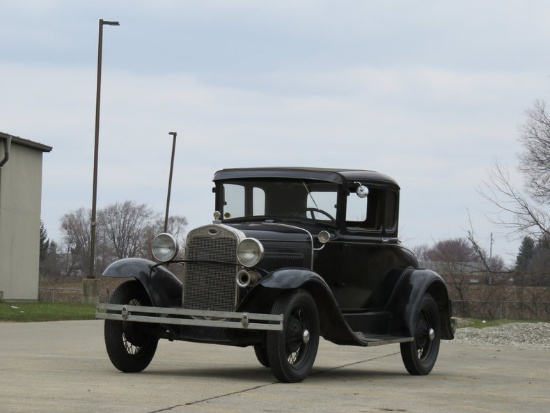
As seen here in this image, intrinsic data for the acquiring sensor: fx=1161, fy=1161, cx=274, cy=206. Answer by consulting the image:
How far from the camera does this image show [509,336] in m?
26.4

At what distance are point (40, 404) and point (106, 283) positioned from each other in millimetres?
69823

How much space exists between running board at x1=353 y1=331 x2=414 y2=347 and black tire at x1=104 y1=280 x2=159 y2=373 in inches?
86.9

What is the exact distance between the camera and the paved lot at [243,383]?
29.5ft

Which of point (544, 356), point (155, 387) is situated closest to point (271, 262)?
point (155, 387)

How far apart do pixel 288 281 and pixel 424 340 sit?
10.3 feet

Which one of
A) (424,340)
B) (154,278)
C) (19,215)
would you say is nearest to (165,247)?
(154,278)

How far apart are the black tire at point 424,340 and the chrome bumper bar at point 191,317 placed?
2687mm

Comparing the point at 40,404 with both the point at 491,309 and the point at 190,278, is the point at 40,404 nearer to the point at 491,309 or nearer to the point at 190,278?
the point at 190,278

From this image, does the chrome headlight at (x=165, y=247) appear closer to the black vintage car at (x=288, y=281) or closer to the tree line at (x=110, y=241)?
the black vintage car at (x=288, y=281)

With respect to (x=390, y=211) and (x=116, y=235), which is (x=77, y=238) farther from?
(x=390, y=211)

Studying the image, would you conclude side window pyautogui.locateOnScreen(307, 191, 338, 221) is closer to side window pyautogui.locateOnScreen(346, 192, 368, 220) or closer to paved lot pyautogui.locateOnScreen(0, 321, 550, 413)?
side window pyautogui.locateOnScreen(346, 192, 368, 220)

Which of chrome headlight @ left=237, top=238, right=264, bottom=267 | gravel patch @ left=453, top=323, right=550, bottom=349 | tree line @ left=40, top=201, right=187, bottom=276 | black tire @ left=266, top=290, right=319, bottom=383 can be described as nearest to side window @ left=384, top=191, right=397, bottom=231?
black tire @ left=266, top=290, right=319, bottom=383

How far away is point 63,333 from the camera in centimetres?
2095

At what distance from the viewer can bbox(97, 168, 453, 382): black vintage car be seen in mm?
11500
